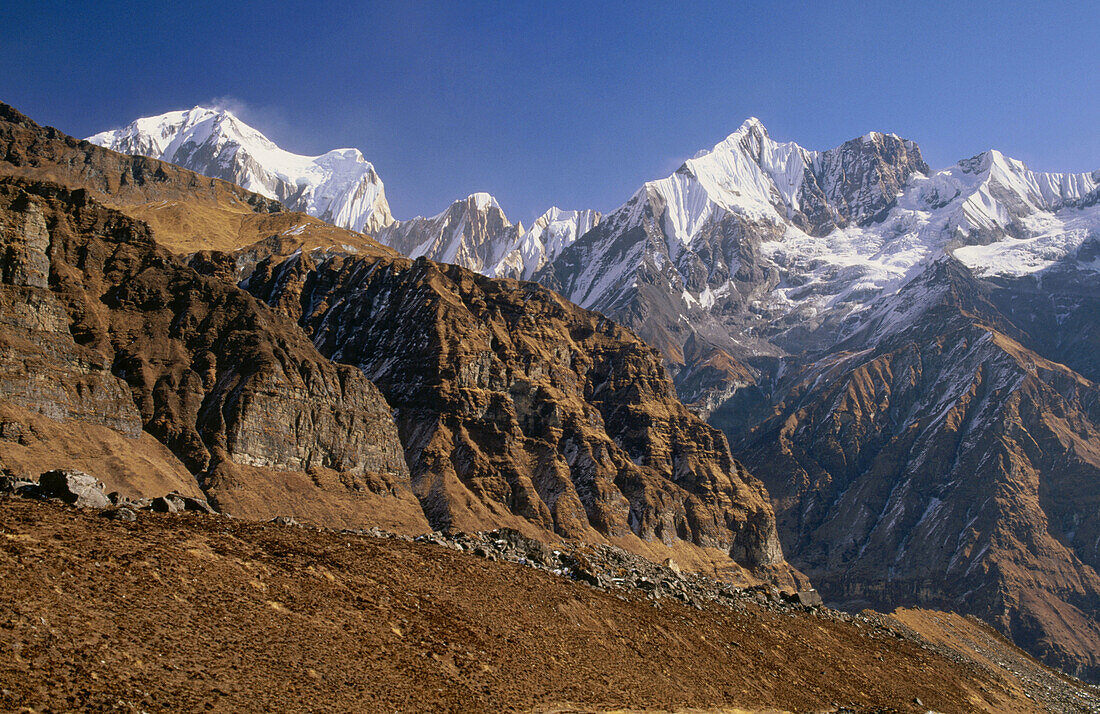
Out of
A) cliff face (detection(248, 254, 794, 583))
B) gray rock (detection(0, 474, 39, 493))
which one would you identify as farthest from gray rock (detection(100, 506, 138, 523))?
Result: cliff face (detection(248, 254, 794, 583))

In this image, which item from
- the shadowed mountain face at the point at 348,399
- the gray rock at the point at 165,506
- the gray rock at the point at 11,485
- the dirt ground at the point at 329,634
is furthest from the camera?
the shadowed mountain face at the point at 348,399

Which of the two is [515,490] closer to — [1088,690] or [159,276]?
[159,276]

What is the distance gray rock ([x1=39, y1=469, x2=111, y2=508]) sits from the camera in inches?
1192

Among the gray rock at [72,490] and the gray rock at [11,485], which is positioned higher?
the gray rock at [72,490]

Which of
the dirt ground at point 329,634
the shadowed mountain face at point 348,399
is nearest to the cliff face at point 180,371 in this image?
the shadowed mountain face at point 348,399

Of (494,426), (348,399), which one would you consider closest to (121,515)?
(348,399)

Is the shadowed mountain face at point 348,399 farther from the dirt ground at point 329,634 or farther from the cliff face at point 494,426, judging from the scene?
the dirt ground at point 329,634

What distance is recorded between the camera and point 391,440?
143 meters

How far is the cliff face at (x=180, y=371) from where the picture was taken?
349 ft

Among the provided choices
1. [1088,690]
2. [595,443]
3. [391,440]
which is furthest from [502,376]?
[1088,690]

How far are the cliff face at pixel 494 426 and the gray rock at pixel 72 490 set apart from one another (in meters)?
109

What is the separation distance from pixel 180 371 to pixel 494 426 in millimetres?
58665

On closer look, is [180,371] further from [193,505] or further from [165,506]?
[165,506]

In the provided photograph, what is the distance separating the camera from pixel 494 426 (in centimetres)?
16350
